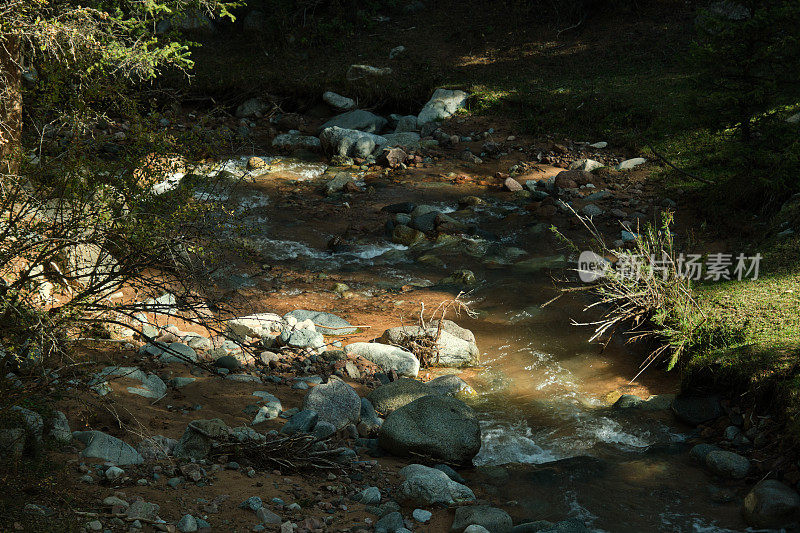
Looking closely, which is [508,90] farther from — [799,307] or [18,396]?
[18,396]

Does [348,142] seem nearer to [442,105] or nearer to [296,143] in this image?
[296,143]

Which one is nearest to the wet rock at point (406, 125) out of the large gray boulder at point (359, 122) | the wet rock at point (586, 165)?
the large gray boulder at point (359, 122)

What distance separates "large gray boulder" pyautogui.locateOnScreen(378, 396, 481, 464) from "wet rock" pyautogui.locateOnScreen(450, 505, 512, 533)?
0.74 metres

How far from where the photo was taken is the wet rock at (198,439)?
3799mm

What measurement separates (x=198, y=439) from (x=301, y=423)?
74cm

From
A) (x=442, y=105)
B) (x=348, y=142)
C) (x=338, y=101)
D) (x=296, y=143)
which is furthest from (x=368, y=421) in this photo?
(x=338, y=101)

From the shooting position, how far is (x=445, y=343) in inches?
249

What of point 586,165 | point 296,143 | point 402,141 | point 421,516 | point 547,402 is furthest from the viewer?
point 296,143

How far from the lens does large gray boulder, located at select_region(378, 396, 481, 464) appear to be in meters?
4.47

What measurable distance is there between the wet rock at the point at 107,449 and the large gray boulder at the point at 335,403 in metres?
1.35

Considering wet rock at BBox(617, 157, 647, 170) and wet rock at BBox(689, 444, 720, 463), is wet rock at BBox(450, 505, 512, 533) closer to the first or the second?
wet rock at BBox(689, 444, 720, 463)

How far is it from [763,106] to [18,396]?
8.15m

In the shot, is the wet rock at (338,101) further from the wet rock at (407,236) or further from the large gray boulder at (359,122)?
the wet rock at (407,236)

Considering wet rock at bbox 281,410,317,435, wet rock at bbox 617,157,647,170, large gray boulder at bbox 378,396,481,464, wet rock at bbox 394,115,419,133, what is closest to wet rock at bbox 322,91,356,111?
wet rock at bbox 394,115,419,133
